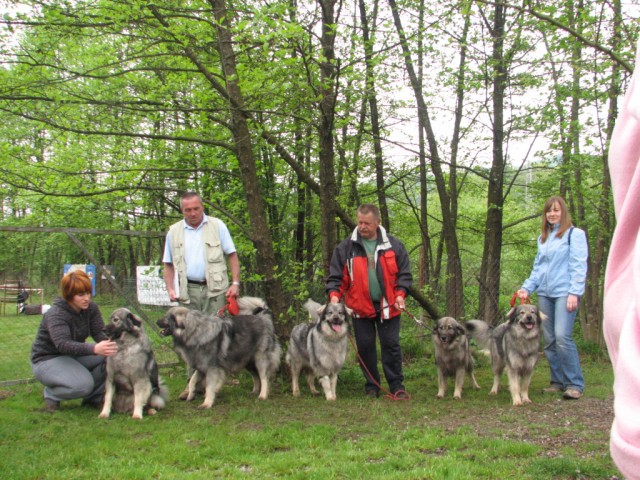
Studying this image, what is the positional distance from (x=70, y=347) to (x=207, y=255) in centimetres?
158

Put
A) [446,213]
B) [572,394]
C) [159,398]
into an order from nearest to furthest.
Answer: [159,398], [572,394], [446,213]

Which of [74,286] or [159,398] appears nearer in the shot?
[74,286]

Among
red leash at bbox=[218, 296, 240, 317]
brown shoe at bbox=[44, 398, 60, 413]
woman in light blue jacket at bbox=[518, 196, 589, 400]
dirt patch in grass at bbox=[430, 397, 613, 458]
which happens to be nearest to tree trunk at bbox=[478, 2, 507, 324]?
woman in light blue jacket at bbox=[518, 196, 589, 400]

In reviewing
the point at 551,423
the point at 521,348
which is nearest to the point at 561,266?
the point at 521,348

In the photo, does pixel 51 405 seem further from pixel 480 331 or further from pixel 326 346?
pixel 480 331

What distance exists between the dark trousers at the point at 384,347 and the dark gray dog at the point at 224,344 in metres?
0.99

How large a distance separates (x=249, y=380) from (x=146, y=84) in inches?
185

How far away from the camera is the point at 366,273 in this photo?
601cm

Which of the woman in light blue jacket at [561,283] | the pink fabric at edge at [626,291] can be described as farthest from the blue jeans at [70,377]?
the pink fabric at edge at [626,291]

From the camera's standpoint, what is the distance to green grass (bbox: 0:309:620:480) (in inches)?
139

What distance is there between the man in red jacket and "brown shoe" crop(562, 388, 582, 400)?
1.64 meters

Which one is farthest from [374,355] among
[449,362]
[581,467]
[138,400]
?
[581,467]

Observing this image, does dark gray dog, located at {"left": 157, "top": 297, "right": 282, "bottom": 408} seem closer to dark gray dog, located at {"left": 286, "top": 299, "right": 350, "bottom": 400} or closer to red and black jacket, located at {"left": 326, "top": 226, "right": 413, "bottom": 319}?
dark gray dog, located at {"left": 286, "top": 299, "right": 350, "bottom": 400}

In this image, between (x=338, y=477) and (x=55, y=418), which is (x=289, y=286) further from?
(x=338, y=477)
